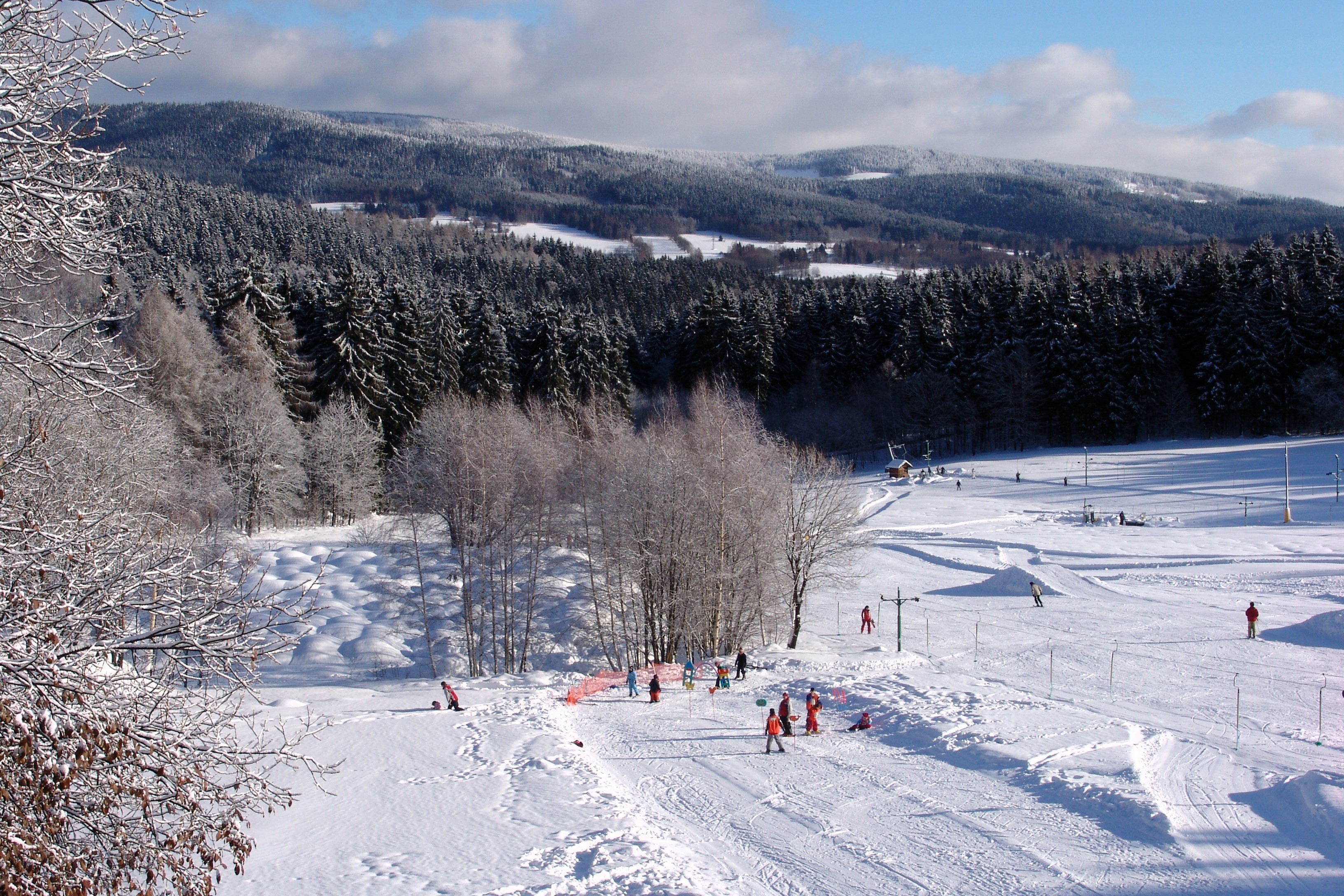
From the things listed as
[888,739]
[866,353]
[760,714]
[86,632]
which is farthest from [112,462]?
[866,353]

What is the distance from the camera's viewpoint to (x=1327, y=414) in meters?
68.2

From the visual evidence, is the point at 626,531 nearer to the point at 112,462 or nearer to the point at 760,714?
the point at 760,714

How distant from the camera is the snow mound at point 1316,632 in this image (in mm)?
26406

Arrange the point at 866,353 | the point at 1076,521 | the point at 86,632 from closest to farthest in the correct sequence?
the point at 86,632, the point at 1076,521, the point at 866,353

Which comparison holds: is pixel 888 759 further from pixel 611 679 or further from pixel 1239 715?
pixel 611 679

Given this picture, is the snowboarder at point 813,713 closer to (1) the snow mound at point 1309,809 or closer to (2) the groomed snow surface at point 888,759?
(2) the groomed snow surface at point 888,759

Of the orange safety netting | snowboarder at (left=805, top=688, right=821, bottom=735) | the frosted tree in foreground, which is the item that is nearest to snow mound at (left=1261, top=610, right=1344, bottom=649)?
snowboarder at (left=805, top=688, right=821, bottom=735)

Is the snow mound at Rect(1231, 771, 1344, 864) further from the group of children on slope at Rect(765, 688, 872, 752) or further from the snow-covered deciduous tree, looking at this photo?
the snow-covered deciduous tree

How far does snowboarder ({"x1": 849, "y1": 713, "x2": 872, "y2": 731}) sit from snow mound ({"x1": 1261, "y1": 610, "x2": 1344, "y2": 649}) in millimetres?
14902

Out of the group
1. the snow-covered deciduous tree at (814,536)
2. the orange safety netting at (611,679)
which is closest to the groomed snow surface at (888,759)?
the orange safety netting at (611,679)

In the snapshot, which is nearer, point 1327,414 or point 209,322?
point 209,322

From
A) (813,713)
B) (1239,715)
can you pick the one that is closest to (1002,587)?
(1239,715)

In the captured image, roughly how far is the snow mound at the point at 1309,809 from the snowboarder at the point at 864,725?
Answer: 7718mm

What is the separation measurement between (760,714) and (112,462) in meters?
16.1
